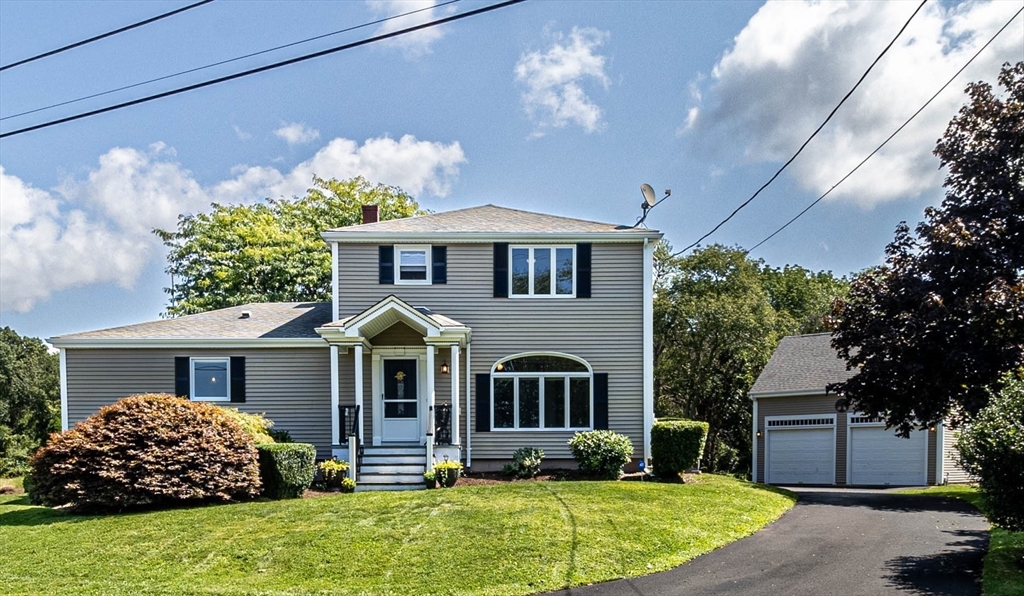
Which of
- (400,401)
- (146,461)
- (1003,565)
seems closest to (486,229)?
(400,401)

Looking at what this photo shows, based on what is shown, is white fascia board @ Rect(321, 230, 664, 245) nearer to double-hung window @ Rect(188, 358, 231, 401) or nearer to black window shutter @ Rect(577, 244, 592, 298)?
black window shutter @ Rect(577, 244, 592, 298)

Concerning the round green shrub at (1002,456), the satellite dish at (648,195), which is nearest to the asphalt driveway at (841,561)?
the round green shrub at (1002,456)

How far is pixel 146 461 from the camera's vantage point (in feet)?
Result: 42.6

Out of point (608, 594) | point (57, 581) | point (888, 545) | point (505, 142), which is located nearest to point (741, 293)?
point (505, 142)

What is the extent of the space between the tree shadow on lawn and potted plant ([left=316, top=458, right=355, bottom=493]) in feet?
32.2

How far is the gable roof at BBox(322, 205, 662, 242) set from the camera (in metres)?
17.7

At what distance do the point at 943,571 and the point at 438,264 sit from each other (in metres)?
11.8

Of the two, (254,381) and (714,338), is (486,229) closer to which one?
(254,381)

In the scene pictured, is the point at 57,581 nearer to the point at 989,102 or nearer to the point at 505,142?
the point at 505,142

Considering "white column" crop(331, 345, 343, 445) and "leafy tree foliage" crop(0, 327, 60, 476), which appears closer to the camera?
"white column" crop(331, 345, 343, 445)

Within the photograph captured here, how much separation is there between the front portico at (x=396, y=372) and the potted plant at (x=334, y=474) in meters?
0.91

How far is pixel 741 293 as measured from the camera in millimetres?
29953

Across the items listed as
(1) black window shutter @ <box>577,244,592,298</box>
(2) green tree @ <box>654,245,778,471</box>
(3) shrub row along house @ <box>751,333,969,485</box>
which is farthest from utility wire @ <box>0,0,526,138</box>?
(2) green tree @ <box>654,245,778,471</box>

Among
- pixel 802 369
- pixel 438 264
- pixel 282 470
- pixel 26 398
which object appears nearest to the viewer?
pixel 282 470
